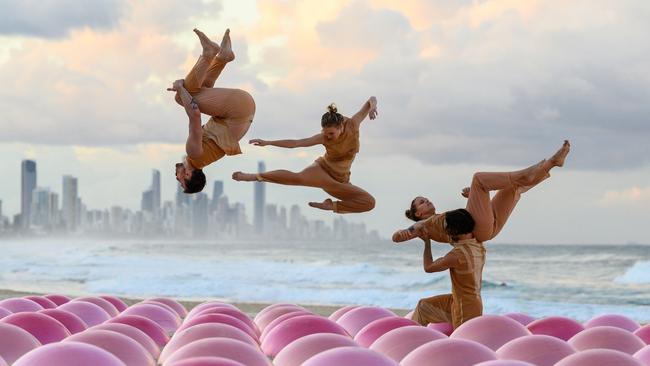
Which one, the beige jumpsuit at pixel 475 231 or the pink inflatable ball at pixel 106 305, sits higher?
the beige jumpsuit at pixel 475 231

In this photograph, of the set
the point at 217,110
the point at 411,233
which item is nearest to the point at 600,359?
the point at 411,233

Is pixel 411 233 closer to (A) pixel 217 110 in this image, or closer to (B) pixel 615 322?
(A) pixel 217 110

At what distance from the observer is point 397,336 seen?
10.8 m

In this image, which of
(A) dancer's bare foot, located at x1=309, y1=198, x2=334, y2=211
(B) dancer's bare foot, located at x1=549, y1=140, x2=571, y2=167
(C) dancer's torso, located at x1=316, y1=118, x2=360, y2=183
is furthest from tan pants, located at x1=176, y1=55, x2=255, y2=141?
(B) dancer's bare foot, located at x1=549, y1=140, x2=571, y2=167

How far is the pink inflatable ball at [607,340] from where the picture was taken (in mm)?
11234

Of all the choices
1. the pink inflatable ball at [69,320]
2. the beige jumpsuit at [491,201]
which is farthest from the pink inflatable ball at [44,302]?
the beige jumpsuit at [491,201]

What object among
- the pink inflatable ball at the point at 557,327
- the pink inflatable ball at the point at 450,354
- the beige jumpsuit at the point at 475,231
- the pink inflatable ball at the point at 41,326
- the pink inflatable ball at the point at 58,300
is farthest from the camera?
the pink inflatable ball at the point at 58,300

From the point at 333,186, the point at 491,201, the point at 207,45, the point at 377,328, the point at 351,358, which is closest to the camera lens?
the point at 351,358

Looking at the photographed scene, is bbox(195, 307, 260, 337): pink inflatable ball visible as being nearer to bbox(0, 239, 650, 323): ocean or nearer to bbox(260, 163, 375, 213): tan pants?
bbox(260, 163, 375, 213): tan pants

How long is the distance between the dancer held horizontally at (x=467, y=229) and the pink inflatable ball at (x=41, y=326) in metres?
4.11

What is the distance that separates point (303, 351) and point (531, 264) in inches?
1685

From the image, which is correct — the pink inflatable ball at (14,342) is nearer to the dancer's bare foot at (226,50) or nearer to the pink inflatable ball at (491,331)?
the dancer's bare foot at (226,50)

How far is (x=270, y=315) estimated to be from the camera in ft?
44.7

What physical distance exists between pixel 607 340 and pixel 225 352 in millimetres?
4638
